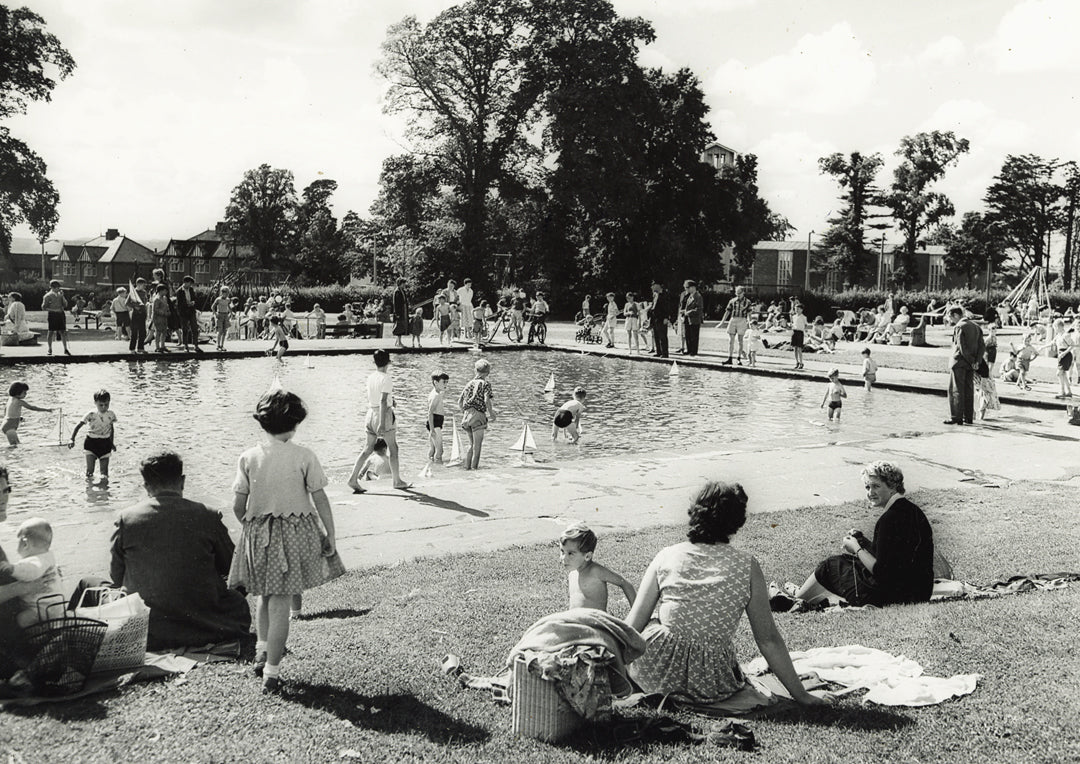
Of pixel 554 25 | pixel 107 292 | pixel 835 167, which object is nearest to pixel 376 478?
pixel 554 25

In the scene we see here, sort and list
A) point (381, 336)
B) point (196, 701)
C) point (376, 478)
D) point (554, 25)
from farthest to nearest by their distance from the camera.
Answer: point (554, 25) → point (381, 336) → point (376, 478) → point (196, 701)

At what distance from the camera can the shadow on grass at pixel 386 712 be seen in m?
4.52

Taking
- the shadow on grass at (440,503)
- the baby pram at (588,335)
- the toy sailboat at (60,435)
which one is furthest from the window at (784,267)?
the shadow on grass at (440,503)

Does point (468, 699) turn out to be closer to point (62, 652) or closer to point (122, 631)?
point (122, 631)

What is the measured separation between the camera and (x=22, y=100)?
1902 inches

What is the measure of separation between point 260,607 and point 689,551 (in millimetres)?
2291

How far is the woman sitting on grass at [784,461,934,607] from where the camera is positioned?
6422 millimetres

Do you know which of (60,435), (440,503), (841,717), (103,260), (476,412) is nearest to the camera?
(841,717)

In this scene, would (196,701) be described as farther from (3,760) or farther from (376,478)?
(376,478)

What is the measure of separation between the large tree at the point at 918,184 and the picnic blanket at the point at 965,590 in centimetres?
7216

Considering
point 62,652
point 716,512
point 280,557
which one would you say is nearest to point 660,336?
point 716,512

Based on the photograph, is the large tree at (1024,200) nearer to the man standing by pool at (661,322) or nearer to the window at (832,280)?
the window at (832,280)

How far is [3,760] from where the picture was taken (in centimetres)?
412

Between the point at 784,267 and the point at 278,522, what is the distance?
103048 millimetres
